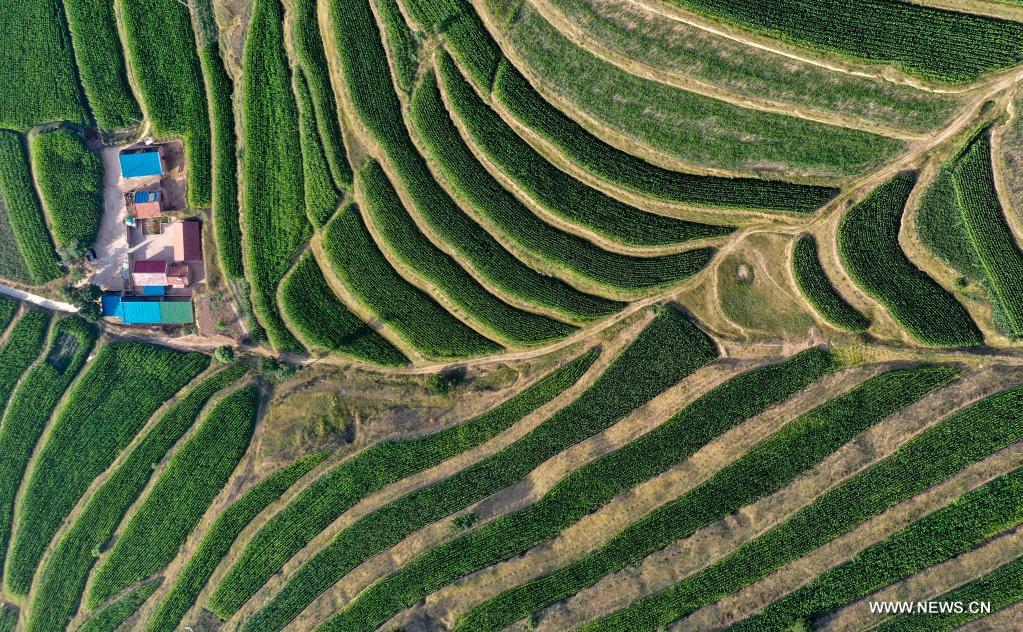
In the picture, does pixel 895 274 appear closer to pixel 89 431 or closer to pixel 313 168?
pixel 313 168

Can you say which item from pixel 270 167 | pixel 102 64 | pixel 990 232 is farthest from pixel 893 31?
pixel 102 64

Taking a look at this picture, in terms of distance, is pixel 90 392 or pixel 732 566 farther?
pixel 90 392

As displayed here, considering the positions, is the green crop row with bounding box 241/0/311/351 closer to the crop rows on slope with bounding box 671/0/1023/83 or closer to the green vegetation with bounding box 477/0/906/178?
the green vegetation with bounding box 477/0/906/178

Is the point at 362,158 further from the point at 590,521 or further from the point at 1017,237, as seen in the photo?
the point at 1017,237

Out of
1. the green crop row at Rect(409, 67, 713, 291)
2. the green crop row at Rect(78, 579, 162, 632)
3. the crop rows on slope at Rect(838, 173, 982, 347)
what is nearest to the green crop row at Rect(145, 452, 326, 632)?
the green crop row at Rect(78, 579, 162, 632)

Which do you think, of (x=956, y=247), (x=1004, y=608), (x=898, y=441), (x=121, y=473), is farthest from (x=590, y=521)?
(x=121, y=473)

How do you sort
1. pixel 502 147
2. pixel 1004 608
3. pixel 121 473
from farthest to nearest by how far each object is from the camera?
pixel 121 473 < pixel 502 147 < pixel 1004 608
